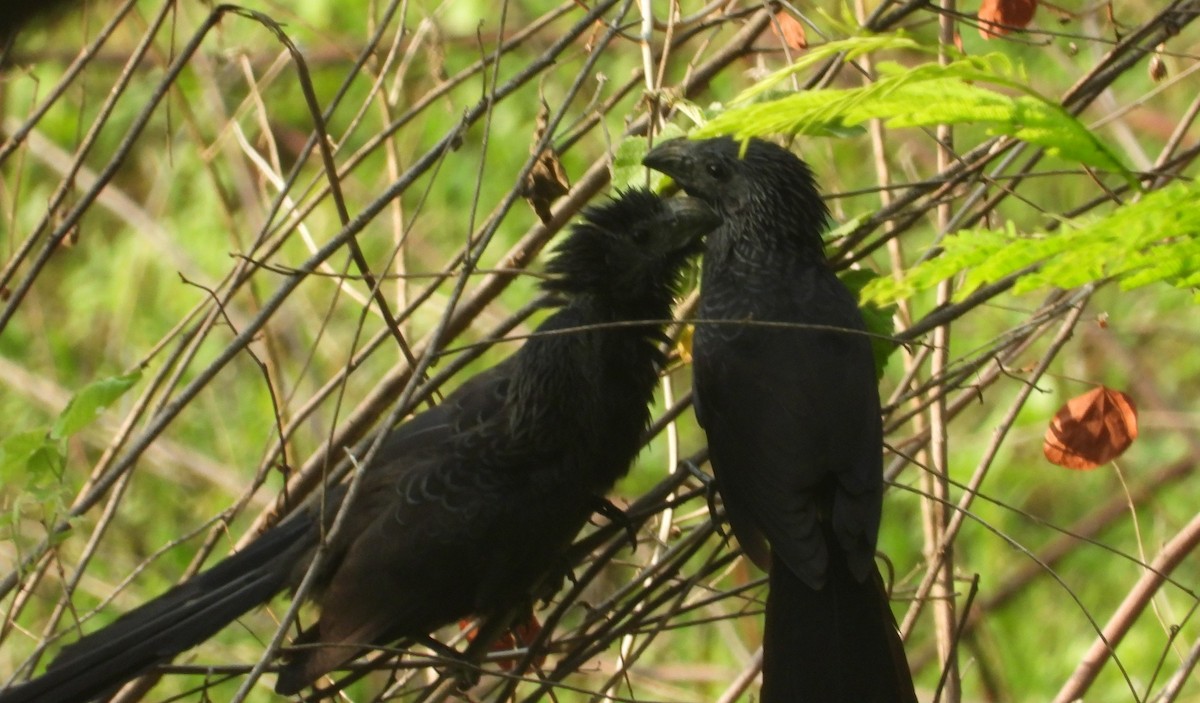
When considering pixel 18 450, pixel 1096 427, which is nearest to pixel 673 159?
pixel 1096 427

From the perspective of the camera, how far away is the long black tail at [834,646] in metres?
2.66

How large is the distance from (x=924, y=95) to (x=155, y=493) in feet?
16.5

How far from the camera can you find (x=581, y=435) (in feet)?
9.22

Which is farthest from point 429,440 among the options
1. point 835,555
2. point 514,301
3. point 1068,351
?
point 1068,351

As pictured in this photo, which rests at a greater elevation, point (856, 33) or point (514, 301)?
point (514, 301)

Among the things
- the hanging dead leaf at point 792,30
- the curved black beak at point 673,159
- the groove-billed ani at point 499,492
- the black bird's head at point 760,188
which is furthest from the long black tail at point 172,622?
the hanging dead leaf at point 792,30

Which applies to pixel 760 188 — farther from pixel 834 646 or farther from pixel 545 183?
pixel 834 646

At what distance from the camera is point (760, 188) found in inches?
132

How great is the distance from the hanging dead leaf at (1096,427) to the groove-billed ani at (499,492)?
2.97 feet

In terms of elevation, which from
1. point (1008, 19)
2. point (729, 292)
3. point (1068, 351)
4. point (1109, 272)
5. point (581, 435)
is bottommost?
point (1109, 272)

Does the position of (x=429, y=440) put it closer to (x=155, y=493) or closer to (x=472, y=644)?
(x=472, y=644)

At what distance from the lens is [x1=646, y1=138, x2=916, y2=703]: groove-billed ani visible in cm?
270

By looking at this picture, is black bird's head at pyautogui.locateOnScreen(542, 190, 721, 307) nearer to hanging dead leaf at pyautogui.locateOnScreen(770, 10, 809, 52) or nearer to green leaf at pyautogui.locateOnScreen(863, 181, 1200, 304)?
hanging dead leaf at pyautogui.locateOnScreen(770, 10, 809, 52)

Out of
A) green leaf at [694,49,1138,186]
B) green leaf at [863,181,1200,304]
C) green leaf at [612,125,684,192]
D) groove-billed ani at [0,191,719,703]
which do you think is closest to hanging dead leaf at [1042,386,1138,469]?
groove-billed ani at [0,191,719,703]
